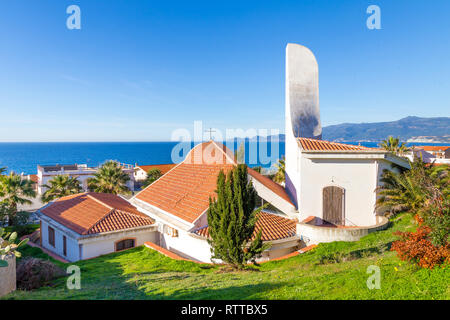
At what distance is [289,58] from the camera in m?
20.9

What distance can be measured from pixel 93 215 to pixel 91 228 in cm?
215

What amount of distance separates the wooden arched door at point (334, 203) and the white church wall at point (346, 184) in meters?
0.23

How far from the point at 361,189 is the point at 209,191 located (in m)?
9.15

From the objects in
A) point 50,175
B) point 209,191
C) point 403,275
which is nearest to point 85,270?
point 209,191

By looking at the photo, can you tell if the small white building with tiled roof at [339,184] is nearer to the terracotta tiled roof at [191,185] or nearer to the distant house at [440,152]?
the terracotta tiled roof at [191,185]

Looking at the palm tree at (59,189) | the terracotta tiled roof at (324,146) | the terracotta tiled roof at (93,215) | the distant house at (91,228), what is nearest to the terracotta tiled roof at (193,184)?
the terracotta tiled roof at (93,215)

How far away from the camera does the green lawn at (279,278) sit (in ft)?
24.0

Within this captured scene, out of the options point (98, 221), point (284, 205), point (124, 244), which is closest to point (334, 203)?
point (284, 205)

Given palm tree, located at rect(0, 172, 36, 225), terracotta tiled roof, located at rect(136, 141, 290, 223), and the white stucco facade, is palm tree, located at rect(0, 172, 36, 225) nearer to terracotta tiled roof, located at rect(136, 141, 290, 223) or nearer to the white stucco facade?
the white stucco facade

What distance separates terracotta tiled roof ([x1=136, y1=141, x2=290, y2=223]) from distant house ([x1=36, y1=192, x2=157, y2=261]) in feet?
6.43

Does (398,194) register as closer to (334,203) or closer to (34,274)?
(334,203)

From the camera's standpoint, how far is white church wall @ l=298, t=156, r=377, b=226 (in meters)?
16.1

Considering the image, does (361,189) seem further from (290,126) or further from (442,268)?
(442,268)

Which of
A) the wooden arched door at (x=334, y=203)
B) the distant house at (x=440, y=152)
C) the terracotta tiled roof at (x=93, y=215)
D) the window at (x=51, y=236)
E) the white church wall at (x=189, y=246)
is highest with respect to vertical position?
the distant house at (x=440, y=152)
